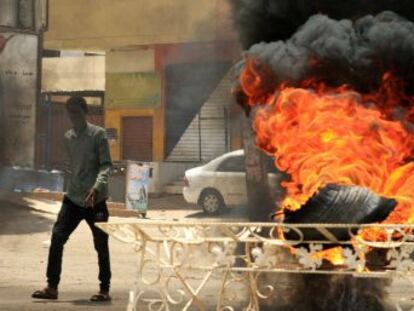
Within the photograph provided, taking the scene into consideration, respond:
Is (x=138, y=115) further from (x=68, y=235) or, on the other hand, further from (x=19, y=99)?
(x=68, y=235)

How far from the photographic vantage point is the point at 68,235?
816 centimetres

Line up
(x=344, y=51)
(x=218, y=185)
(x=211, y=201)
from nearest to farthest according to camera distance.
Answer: (x=344, y=51)
(x=218, y=185)
(x=211, y=201)

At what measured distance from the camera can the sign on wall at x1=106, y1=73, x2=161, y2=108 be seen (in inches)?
1039

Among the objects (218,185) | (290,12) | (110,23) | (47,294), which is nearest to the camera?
(290,12)

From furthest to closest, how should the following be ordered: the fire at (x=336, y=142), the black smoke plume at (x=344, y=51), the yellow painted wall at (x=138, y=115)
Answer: the yellow painted wall at (x=138, y=115) → the black smoke plume at (x=344, y=51) → the fire at (x=336, y=142)

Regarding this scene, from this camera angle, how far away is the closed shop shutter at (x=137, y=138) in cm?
2675

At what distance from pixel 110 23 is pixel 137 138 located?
3.67 m

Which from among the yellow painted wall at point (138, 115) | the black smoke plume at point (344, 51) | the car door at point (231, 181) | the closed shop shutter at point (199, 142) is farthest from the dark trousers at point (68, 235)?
the yellow painted wall at point (138, 115)

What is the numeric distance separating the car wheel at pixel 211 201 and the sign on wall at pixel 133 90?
19.6 feet

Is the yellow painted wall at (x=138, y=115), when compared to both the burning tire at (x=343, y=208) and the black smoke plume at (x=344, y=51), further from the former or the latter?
the burning tire at (x=343, y=208)

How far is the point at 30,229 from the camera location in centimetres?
1442

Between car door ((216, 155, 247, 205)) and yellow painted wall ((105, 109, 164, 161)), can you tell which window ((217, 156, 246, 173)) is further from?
yellow painted wall ((105, 109, 164, 161))

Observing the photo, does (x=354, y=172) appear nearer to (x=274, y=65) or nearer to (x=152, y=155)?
(x=274, y=65)

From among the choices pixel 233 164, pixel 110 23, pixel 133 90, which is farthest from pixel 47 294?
pixel 133 90
